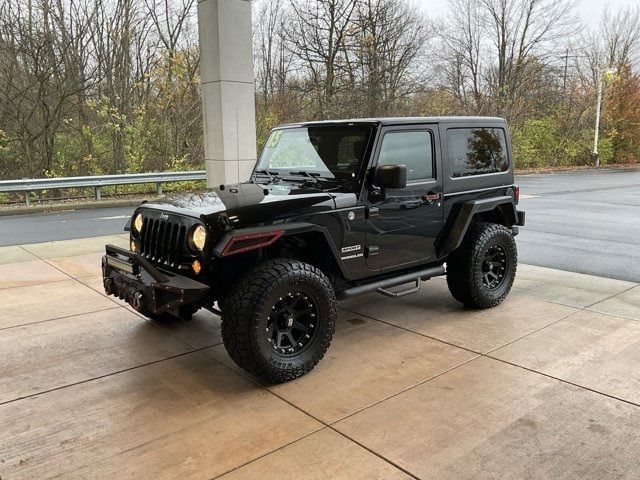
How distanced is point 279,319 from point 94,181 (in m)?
13.1

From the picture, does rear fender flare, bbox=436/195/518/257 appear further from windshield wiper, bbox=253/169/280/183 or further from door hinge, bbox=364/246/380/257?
windshield wiper, bbox=253/169/280/183

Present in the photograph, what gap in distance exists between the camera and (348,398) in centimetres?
353

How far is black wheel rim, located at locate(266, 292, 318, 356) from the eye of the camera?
3756mm

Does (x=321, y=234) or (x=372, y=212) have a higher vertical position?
(x=372, y=212)

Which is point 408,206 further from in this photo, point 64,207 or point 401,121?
point 64,207

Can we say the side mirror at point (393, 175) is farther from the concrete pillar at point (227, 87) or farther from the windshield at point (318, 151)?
the concrete pillar at point (227, 87)

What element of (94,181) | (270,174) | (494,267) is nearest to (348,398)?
(270,174)

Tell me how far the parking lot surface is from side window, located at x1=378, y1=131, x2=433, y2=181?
143cm

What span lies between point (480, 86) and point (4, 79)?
25326 mm

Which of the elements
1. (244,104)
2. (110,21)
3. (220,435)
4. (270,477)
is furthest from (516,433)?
(110,21)

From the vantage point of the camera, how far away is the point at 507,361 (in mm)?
4055

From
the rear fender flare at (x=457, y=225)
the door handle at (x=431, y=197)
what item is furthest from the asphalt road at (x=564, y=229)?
the door handle at (x=431, y=197)

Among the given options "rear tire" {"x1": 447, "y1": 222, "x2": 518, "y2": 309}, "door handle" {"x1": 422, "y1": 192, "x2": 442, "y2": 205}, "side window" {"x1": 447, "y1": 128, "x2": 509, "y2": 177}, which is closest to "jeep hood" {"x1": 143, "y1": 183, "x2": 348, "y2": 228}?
"door handle" {"x1": 422, "y1": 192, "x2": 442, "y2": 205}

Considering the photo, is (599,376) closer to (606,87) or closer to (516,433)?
(516,433)
